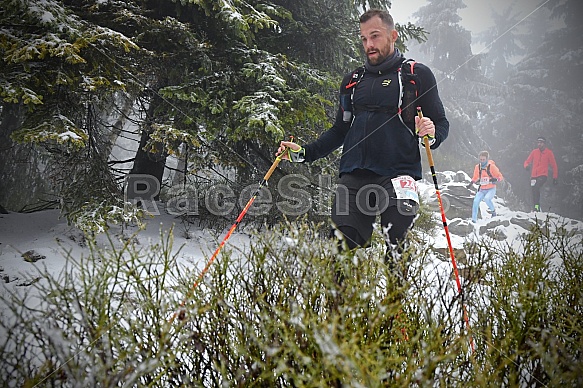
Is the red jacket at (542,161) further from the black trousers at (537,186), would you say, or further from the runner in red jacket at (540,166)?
the black trousers at (537,186)

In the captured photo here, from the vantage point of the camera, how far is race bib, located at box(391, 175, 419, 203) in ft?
7.72

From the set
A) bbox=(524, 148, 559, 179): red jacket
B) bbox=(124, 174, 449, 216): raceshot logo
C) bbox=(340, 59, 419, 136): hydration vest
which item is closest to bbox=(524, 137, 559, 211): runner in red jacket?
bbox=(524, 148, 559, 179): red jacket

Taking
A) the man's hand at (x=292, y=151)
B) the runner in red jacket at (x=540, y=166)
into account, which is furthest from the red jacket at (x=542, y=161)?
the man's hand at (x=292, y=151)

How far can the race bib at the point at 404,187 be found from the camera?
2.35m

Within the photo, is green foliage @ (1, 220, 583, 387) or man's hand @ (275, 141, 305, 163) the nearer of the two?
green foliage @ (1, 220, 583, 387)

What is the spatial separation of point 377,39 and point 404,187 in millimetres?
1157

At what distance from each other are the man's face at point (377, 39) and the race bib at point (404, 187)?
3.14 ft

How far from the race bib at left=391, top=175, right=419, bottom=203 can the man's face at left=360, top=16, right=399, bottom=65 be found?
3.14ft

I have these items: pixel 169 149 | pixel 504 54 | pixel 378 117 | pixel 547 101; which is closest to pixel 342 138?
pixel 378 117

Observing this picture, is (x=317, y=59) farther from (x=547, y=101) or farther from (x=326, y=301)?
(x=547, y=101)

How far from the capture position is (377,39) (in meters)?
2.62

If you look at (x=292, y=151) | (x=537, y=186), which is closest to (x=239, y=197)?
(x=292, y=151)

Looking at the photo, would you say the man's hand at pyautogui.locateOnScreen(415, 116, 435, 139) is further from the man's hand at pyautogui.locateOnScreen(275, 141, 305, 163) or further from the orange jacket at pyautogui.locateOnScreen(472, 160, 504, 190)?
the orange jacket at pyautogui.locateOnScreen(472, 160, 504, 190)

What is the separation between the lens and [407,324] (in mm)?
1462
